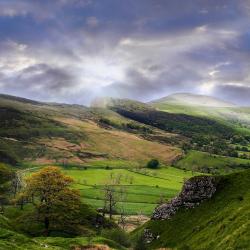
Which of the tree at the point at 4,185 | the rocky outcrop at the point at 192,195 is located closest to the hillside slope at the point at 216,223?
the rocky outcrop at the point at 192,195

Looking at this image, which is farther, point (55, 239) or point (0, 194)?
point (0, 194)

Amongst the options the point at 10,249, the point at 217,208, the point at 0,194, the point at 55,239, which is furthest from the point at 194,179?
the point at 10,249

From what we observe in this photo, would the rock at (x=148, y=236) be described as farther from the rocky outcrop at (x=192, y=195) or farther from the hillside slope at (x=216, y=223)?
the rocky outcrop at (x=192, y=195)

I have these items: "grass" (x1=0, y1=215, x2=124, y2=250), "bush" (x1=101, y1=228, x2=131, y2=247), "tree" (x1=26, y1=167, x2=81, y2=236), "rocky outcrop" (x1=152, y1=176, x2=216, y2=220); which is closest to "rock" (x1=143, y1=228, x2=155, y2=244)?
"rocky outcrop" (x1=152, y1=176, x2=216, y2=220)

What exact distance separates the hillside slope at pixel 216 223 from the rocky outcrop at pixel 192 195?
1.85 metres

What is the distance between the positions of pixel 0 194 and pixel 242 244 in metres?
102

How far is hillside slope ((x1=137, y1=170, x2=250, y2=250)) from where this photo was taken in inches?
3529

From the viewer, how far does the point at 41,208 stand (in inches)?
4719

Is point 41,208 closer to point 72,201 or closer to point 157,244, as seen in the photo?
point 72,201

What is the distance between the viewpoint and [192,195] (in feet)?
438

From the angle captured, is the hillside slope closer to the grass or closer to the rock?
the rock

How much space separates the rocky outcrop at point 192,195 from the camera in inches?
5157

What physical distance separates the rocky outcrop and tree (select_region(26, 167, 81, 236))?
97.9ft

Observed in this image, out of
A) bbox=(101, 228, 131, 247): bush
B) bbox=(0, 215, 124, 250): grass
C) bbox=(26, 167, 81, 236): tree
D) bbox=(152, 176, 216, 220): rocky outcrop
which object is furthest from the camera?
bbox=(152, 176, 216, 220): rocky outcrop
